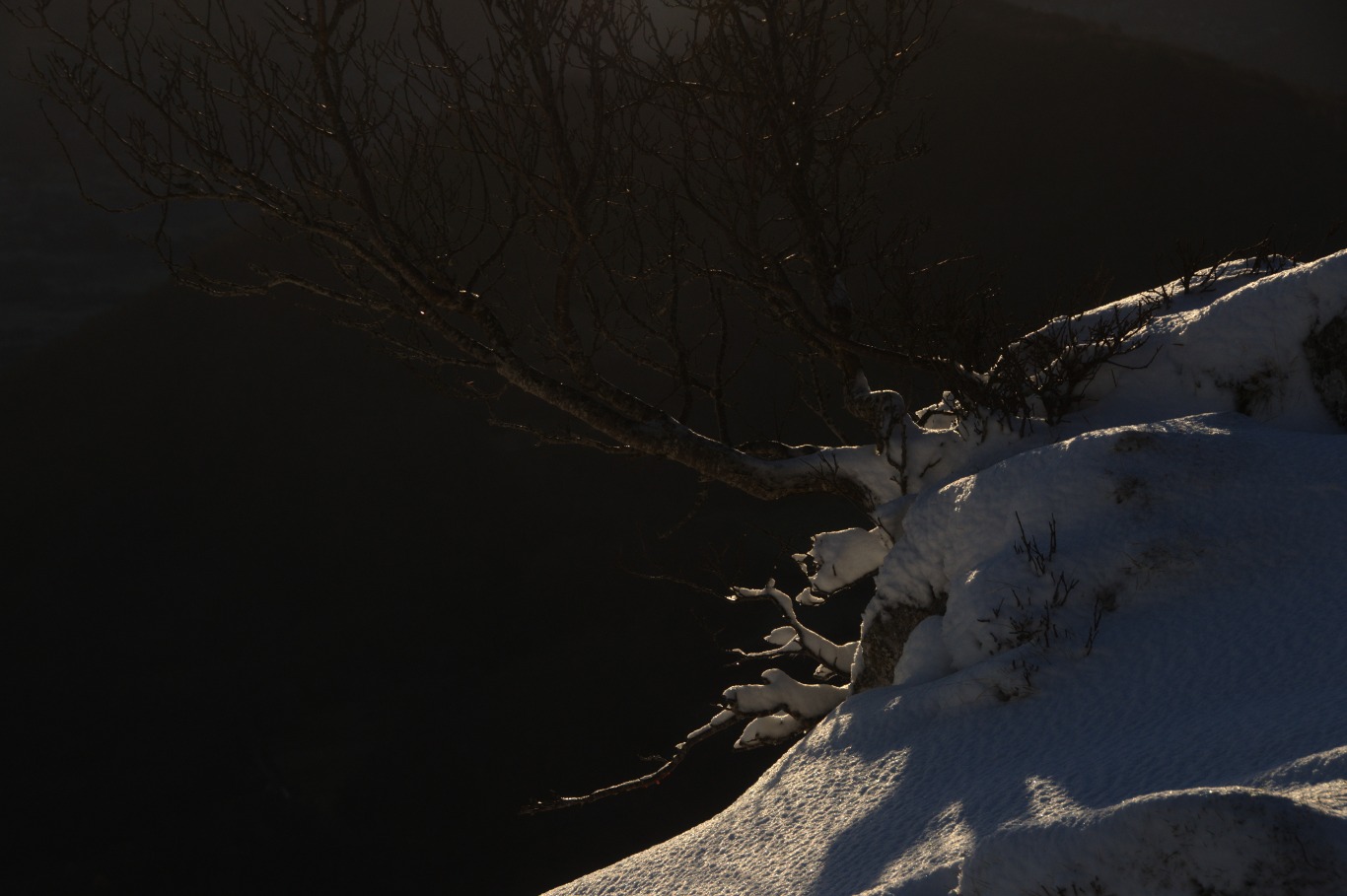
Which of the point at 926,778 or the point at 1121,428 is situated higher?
the point at 1121,428

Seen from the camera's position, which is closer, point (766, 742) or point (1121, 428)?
point (1121, 428)

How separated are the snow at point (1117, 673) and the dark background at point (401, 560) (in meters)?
1.51

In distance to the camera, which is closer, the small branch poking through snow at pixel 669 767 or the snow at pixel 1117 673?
the snow at pixel 1117 673

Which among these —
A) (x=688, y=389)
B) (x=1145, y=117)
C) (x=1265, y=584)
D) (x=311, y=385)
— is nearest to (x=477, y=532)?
(x=311, y=385)

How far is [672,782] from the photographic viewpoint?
45.5 feet

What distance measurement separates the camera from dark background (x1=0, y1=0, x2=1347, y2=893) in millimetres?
13875

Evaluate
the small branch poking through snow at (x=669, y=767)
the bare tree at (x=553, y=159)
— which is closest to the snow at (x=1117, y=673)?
the bare tree at (x=553, y=159)

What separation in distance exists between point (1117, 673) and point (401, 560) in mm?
18154

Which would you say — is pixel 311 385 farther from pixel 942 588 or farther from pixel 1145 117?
pixel 1145 117

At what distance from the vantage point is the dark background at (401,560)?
546 inches

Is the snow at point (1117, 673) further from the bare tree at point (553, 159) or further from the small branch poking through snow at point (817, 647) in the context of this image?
the small branch poking through snow at point (817, 647)

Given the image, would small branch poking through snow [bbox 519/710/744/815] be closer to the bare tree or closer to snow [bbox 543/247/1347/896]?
the bare tree

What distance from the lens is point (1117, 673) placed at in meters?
3.47

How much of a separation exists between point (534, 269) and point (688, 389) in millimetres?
18014
